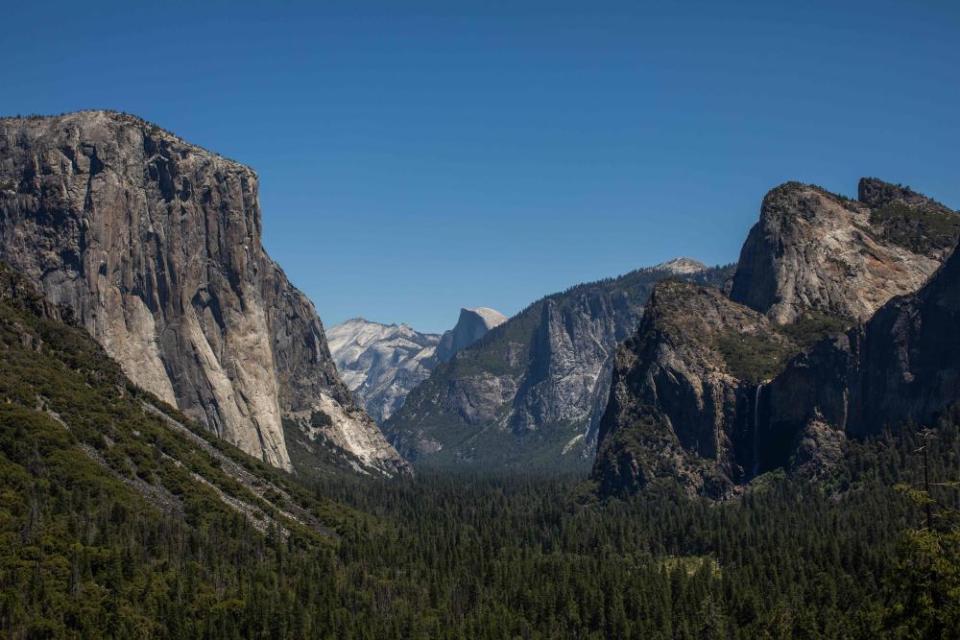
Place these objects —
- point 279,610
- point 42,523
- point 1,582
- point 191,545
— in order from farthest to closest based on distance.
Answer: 1. point 191,545
2. point 42,523
3. point 279,610
4. point 1,582

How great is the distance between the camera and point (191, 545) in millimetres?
195500

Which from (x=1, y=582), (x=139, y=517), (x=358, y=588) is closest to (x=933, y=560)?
(x=1, y=582)

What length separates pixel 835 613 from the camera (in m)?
171

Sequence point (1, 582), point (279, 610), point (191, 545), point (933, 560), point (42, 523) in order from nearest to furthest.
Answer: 1. point (933, 560)
2. point (1, 582)
3. point (279, 610)
4. point (42, 523)
5. point (191, 545)

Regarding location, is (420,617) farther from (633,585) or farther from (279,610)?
(633,585)

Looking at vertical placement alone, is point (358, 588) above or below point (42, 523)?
below

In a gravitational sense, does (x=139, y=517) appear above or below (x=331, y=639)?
above

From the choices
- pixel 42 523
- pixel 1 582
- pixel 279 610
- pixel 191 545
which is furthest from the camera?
pixel 191 545

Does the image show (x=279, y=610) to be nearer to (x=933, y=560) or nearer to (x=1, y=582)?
(x=1, y=582)

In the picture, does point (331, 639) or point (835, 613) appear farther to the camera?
point (835, 613)

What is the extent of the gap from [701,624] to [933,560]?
112846mm

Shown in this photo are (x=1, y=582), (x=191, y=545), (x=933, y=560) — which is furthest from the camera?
(x=191, y=545)

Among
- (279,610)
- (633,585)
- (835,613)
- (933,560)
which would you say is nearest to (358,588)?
(279,610)

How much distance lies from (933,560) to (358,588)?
141 metres
